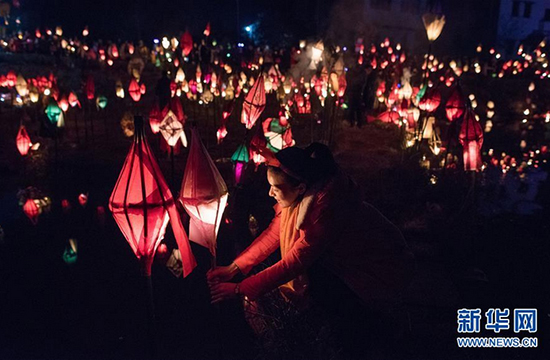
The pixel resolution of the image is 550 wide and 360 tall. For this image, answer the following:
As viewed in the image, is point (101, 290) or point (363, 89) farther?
point (363, 89)

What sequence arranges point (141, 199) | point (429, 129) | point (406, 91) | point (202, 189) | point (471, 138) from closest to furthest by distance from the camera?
point (141, 199) < point (202, 189) < point (471, 138) < point (429, 129) < point (406, 91)

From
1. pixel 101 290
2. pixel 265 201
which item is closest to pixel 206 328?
pixel 101 290

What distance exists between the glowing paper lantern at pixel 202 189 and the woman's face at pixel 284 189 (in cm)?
33

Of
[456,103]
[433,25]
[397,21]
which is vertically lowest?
[456,103]

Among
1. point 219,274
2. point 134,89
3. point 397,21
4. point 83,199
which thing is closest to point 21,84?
point 134,89

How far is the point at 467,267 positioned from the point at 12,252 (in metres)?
5.66

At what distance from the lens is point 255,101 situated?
7543 mm

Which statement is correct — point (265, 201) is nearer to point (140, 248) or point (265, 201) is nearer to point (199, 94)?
point (140, 248)

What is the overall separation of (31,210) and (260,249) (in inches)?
214

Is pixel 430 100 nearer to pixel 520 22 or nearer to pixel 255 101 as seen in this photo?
pixel 255 101

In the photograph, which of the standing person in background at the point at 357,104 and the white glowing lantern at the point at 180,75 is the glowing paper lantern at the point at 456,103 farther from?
the white glowing lantern at the point at 180,75

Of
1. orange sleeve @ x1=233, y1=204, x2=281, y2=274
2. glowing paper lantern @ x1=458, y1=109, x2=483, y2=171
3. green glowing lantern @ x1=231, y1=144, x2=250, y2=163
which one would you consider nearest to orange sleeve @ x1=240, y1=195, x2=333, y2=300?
orange sleeve @ x1=233, y1=204, x2=281, y2=274

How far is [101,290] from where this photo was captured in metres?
4.78

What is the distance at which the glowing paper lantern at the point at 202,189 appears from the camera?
109 inches
